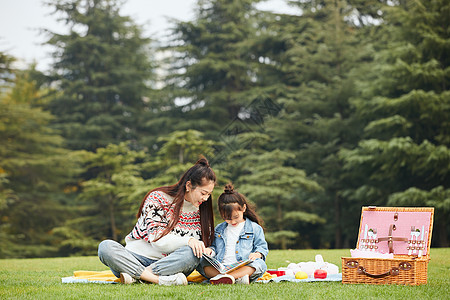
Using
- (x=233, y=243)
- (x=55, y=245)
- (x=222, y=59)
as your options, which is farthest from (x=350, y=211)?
(x=233, y=243)

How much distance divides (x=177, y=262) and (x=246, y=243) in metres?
0.68

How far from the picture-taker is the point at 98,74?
21.8 m

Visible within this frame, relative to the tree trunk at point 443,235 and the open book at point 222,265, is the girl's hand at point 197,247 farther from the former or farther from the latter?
the tree trunk at point 443,235

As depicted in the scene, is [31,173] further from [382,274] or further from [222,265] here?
[382,274]

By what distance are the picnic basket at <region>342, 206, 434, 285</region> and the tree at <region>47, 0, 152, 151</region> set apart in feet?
56.4

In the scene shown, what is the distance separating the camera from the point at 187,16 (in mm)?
22438

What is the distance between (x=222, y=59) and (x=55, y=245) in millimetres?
9372

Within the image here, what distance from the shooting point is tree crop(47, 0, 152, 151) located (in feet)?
71.0

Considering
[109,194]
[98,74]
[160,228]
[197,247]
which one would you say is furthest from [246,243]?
[98,74]

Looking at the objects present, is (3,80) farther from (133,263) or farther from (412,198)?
(133,263)

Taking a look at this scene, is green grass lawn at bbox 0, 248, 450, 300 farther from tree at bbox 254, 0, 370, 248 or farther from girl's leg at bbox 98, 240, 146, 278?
tree at bbox 254, 0, 370, 248

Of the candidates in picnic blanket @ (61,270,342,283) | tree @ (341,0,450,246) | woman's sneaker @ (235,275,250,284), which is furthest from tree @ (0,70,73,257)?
woman's sneaker @ (235,275,250,284)

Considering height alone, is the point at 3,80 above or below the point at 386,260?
above

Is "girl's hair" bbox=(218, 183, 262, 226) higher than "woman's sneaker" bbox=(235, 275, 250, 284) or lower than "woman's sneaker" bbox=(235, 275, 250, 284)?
higher
